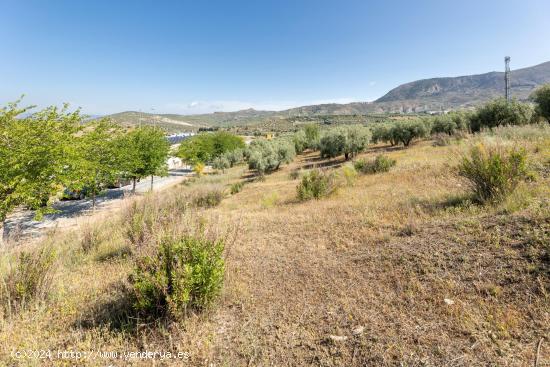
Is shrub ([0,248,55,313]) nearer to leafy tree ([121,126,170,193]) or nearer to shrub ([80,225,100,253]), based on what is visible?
shrub ([80,225,100,253])

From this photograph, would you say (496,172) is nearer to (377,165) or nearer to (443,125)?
(377,165)

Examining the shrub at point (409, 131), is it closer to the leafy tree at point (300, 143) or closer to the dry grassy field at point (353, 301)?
the leafy tree at point (300, 143)

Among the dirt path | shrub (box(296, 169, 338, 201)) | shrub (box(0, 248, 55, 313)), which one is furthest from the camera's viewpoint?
the dirt path

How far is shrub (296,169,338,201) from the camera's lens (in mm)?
10144

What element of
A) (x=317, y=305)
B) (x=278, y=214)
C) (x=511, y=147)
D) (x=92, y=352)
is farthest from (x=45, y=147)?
(x=511, y=147)

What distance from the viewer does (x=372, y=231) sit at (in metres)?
5.57

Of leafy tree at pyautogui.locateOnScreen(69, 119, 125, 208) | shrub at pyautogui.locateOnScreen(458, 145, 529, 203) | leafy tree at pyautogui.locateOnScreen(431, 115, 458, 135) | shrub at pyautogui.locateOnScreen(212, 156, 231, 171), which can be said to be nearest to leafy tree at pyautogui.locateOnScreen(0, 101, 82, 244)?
leafy tree at pyautogui.locateOnScreen(69, 119, 125, 208)

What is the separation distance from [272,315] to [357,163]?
1329cm

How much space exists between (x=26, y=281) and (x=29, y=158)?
6749 mm

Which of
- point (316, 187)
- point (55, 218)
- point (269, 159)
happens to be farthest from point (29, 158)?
point (269, 159)

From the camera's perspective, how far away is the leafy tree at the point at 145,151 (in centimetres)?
2039

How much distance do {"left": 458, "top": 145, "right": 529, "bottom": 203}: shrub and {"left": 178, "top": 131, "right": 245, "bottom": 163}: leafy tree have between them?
3798 cm

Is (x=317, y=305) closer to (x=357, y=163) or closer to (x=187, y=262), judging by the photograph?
(x=187, y=262)

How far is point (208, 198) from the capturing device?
12773 millimetres
